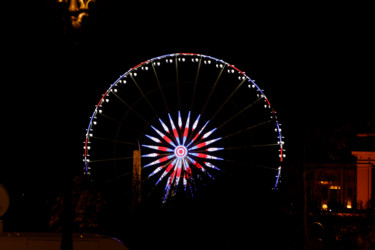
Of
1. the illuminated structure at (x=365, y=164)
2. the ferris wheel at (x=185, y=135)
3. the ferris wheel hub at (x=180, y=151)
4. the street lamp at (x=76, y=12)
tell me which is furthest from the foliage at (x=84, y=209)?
the illuminated structure at (x=365, y=164)

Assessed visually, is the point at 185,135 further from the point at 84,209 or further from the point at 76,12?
the point at 76,12

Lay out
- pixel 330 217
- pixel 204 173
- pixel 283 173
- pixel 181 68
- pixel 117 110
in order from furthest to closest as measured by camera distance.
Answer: pixel 117 110, pixel 181 68, pixel 283 173, pixel 330 217, pixel 204 173

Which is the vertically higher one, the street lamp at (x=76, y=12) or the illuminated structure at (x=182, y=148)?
the street lamp at (x=76, y=12)

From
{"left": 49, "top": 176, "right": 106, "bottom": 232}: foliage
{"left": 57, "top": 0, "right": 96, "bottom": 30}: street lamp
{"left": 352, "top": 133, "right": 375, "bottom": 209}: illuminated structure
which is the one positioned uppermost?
{"left": 57, "top": 0, "right": 96, "bottom": 30}: street lamp

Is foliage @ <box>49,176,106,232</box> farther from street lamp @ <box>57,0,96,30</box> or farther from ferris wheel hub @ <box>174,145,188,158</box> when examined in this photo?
street lamp @ <box>57,0,96,30</box>

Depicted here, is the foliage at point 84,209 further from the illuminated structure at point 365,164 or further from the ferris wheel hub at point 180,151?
the illuminated structure at point 365,164

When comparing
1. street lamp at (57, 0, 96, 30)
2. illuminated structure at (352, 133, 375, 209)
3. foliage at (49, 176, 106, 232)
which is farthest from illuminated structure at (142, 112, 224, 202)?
street lamp at (57, 0, 96, 30)

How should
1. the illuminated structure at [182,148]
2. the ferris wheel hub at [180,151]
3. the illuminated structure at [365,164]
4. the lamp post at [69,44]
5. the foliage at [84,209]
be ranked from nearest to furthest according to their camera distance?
the lamp post at [69,44] < the foliage at [84,209] < the illuminated structure at [182,148] < the ferris wheel hub at [180,151] < the illuminated structure at [365,164]

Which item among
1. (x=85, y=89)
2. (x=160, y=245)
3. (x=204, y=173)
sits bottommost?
(x=160, y=245)

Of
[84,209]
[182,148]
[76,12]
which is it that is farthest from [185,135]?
[76,12]

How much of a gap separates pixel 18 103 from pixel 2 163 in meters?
4.21

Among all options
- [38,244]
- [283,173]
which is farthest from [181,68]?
[38,244]

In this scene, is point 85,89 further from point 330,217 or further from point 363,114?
point 330,217

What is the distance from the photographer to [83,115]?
38.8 m
